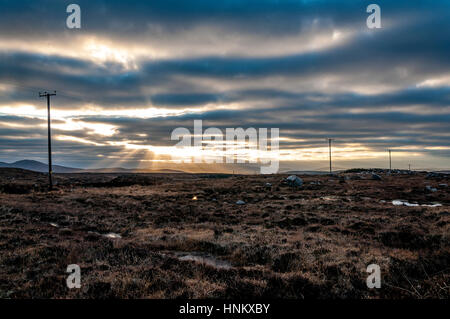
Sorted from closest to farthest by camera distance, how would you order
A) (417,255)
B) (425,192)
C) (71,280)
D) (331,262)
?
(71,280)
(331,262)
(417,255)
(425,192)

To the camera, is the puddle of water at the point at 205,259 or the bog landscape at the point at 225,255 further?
the puddle of water at the point at 205,259

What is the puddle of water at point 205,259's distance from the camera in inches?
Result: 396

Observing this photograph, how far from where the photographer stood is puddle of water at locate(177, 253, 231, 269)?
33.0 feet

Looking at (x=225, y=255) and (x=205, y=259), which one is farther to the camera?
(x=225, y=255)

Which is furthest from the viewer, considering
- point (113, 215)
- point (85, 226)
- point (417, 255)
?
point (113, 215)

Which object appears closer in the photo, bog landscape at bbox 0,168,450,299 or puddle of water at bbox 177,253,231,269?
bog landscape at bbox 0,168,450,299

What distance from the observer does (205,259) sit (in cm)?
1079

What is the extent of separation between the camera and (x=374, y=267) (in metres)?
9.07

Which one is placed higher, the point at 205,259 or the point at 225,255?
the point at 205,259
